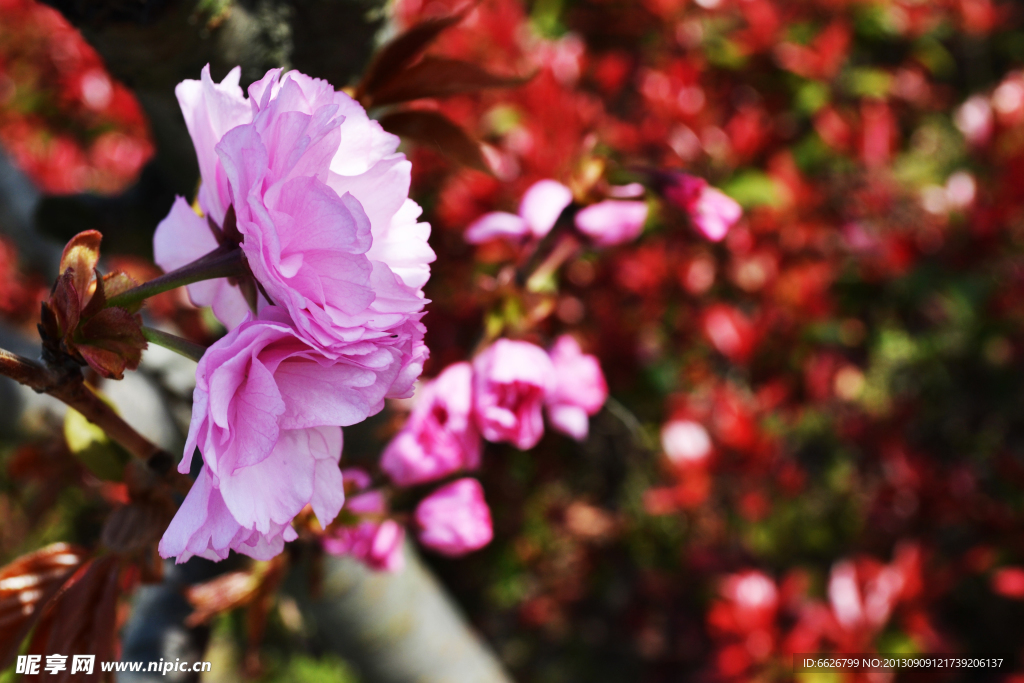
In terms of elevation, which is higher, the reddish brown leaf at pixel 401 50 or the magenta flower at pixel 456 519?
the reddish brown leaf at pixel 401 50

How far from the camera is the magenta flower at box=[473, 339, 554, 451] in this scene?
1.59ft

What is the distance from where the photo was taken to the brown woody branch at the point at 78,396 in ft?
0.97

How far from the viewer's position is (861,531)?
148cm

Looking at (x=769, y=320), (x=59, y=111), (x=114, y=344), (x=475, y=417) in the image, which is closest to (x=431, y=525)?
(x=475, y=417)

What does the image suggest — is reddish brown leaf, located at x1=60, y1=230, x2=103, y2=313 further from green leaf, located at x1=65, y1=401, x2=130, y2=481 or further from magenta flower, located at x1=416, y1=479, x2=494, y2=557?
magenta flower, located at x1=416, y1=479, x2=494, y2=557

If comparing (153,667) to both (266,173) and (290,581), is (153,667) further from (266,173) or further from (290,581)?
(266,173)

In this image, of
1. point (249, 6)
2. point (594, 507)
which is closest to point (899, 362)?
point (594, 507)

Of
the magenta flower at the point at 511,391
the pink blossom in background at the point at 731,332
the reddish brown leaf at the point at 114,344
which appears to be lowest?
the pink blossom in background at the point at 731,332

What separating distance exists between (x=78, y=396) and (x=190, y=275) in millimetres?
97

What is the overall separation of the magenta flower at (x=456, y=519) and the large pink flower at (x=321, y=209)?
0.97ft

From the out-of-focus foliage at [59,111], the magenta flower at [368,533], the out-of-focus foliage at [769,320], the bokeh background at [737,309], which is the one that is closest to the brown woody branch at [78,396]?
the magenta flower at [368,533]

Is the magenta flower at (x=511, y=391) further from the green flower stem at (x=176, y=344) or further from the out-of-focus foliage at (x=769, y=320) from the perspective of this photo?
the out-of-focus foliage at (x=769, y=320)

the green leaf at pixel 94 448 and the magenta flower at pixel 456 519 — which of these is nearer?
the green leaf at pixel 94 448

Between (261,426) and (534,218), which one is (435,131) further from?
(261,426)
